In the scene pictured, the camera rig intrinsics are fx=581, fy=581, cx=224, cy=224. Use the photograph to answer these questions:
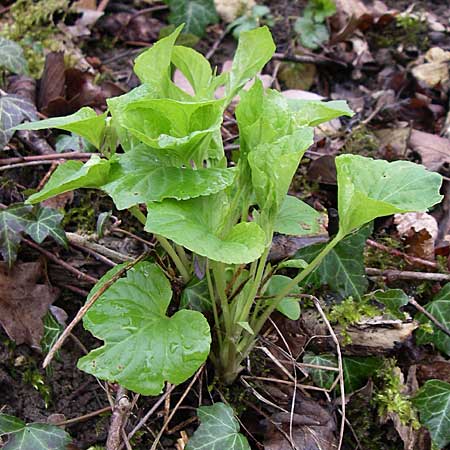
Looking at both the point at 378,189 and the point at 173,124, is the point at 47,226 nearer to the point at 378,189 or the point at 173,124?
the point at 173,124

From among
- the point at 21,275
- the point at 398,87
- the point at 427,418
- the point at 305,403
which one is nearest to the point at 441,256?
the point at 427,418

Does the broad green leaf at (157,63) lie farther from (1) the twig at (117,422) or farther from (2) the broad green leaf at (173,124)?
(1) the twig at (117,422)

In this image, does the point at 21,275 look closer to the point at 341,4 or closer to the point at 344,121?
the point at 344,121

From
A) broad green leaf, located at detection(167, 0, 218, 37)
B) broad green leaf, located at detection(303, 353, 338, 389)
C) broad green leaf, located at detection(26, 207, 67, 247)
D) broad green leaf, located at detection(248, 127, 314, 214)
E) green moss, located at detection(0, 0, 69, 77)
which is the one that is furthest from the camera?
broad green leaf, located at detection(167, 0, 218, 37)

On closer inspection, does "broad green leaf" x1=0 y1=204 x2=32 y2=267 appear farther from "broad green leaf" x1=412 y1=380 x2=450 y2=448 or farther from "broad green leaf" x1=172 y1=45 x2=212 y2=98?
"broad green leaf" x1=412 y1=380 x2=450 y2=448

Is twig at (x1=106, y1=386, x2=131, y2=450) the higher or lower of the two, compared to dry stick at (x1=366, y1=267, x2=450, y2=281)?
higher

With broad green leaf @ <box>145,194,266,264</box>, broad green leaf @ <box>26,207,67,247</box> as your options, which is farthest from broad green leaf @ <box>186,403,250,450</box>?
broad green leaf @ <box>26,207,67,247</box>

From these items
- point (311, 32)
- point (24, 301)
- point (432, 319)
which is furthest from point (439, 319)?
→ point (311, 32)
